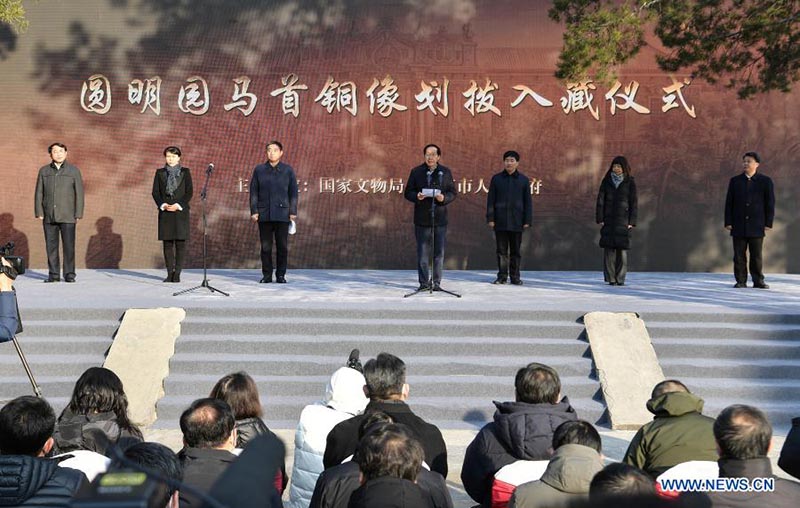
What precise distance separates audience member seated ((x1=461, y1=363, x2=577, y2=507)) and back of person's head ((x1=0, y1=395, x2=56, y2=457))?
A: 1911 mm

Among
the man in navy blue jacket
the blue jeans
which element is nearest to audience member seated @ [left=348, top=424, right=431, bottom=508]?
the blue jeans

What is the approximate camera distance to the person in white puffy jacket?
481 cm

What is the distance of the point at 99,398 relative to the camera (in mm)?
4406

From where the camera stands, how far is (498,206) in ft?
38.8

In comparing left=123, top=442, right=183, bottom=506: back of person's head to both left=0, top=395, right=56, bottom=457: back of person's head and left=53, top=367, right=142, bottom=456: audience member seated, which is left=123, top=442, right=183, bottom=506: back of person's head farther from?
left=53, top=367, right=142, bottom=456: audience member seated

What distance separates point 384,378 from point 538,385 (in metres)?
0.68

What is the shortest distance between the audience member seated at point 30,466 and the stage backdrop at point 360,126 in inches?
429

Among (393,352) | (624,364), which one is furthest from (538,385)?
(393,352)

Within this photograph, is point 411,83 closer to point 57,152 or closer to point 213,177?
point 213,177

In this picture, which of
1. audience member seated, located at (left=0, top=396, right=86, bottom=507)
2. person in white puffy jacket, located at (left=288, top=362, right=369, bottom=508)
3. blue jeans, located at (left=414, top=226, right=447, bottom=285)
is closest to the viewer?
audience member seated, located at (left=0, top=396, right=86, bottom=507)

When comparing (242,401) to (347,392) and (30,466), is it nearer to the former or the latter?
(347,392)

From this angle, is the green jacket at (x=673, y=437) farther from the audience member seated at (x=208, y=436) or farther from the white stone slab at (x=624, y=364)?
the white stone slab at (x=624, y=364)

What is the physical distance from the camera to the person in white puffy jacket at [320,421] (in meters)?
4.81

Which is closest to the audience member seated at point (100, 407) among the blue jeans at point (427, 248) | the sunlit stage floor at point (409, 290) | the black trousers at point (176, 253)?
the sunlit stage floor at point (409, 290)
